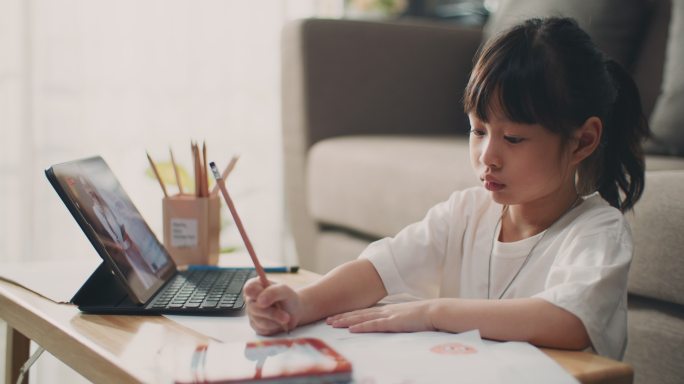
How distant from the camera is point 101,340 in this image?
79 centimetres

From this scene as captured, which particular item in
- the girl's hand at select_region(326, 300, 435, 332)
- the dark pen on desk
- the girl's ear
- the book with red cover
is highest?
the girl's ear

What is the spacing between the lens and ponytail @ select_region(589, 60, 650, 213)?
102 centimetres

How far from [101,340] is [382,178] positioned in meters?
1.02

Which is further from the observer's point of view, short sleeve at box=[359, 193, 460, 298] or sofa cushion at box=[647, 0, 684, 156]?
sofa cushion at box=[647, 0, 684, 156]

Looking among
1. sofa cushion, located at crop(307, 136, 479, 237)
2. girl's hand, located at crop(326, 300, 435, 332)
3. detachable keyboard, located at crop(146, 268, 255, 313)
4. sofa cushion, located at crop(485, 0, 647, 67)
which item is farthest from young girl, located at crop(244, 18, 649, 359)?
sofa cushion, located at crop(485, 0, 647, 67)

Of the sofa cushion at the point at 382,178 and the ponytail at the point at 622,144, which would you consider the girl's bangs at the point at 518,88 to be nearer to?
the ponytail at the point at 622,144

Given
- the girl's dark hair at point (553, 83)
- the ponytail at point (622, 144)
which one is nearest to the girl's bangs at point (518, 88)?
the girl's dark hair at point (553, 83)

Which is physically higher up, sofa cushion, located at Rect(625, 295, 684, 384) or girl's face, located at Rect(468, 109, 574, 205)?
girl's face, located at Rect(468, 109, 574, 205)

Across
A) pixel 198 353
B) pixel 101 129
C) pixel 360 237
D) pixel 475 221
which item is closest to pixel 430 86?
pixel 360 237

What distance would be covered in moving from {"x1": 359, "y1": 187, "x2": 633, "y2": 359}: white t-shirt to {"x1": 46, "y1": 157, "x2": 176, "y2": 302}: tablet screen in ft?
0.88

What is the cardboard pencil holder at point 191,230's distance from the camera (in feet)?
4.04

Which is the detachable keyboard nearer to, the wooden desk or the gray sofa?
the wooden desk

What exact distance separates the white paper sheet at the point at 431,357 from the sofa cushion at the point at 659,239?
499mm

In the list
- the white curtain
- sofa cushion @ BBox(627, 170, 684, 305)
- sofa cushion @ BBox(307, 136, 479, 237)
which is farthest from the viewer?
the white curtain
